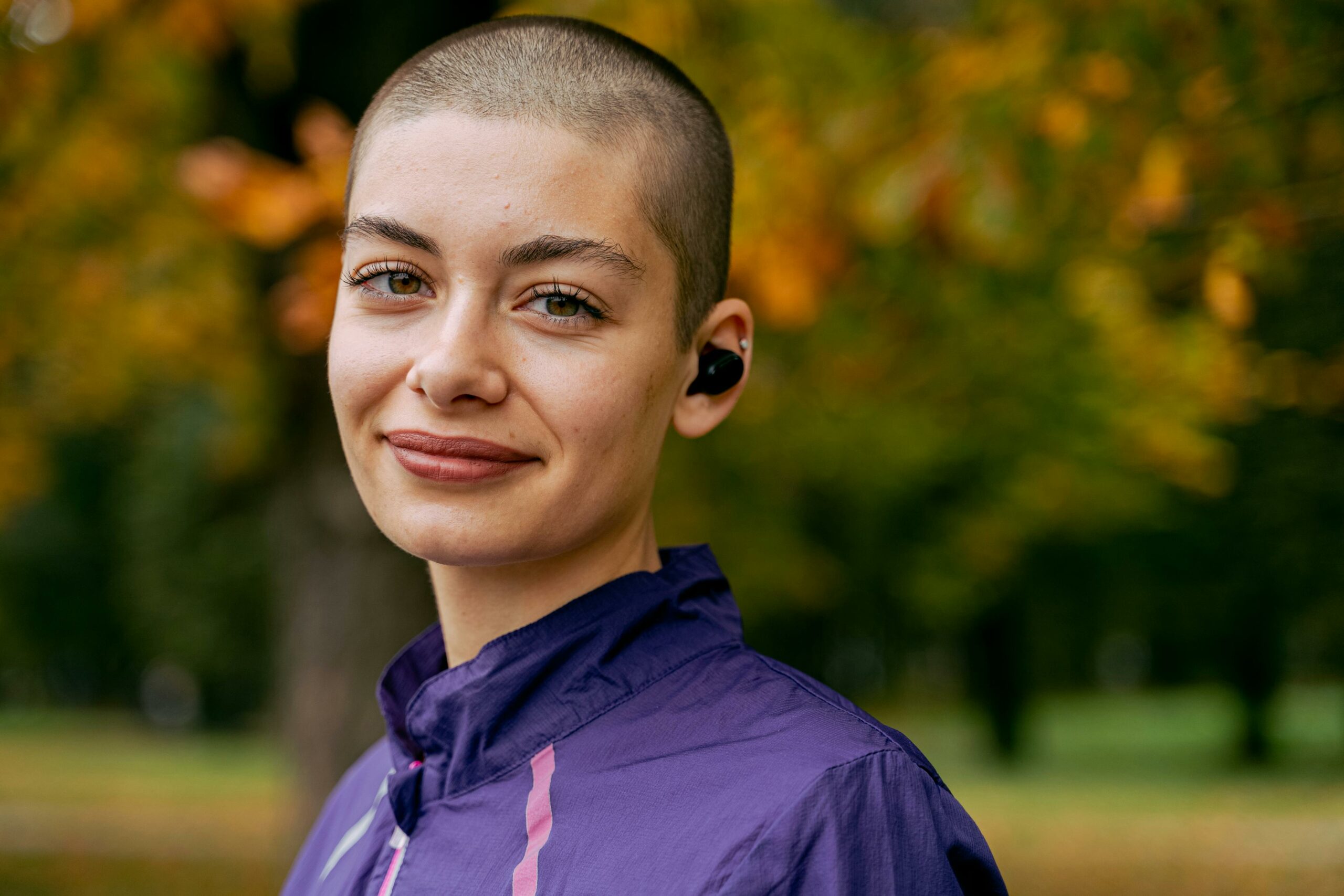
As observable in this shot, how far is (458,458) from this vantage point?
1.52 metres

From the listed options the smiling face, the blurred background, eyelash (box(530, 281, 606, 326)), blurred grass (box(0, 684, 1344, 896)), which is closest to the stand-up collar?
the smiling face

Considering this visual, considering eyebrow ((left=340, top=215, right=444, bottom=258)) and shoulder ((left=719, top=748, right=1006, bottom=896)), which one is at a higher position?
eyebrow ((left=340, top=215, right=444, bottom=258))

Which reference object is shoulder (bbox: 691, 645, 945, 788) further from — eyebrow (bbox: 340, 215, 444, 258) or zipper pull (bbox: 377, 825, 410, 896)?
eyebrow (bbox: 340, 215, 444, 258)

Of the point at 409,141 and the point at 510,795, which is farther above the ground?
the point at 409,141

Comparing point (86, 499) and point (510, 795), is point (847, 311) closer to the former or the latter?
point (510, 795)

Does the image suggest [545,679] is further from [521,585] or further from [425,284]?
[425,284]

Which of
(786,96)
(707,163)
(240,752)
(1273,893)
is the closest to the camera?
(707,163)

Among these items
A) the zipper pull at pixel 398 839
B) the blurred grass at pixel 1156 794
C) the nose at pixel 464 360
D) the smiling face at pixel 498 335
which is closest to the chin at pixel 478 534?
the smiling face at pixel 498 335

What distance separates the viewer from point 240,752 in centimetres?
2800

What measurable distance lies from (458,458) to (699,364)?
15.9 inches

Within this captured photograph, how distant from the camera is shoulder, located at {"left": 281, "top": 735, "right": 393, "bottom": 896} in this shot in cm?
188

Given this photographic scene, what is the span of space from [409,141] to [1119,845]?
13065mm

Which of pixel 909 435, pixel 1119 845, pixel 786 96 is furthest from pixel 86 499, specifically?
pixel 786 96

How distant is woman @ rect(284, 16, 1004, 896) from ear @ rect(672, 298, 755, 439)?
0.05 metres
